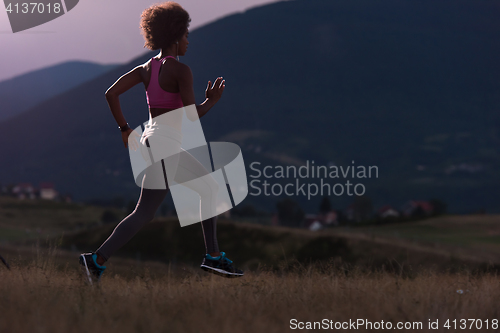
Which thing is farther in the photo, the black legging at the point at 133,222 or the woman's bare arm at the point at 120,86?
the woman's bare arm at the point at 120,86

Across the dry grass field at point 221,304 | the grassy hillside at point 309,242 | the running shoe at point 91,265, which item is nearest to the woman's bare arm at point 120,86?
the running shoe at point 91,265

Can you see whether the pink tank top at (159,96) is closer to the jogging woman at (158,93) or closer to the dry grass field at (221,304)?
the jogging woman at (158,93)

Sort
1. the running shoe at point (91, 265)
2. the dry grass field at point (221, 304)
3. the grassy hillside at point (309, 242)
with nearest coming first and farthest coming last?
the dry grass field at point (221, 304) < the running shoe at point (91, 265) < the grassy hillside at point (309, 242)

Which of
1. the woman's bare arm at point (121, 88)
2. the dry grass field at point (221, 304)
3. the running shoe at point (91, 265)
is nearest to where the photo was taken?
the dry grass field at point (221, 304)

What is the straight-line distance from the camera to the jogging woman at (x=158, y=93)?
5.22 meters

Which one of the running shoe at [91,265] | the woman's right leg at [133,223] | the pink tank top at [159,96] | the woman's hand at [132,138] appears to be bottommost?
the running shoe at [91,265]

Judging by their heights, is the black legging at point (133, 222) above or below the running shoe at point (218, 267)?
above

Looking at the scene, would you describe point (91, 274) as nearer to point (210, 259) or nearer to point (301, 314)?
point (210, 259)

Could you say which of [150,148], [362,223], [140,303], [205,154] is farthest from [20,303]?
[362,223]

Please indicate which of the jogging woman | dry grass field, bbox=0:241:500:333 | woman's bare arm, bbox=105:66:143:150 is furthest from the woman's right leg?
woman's bare arm, bbox=105:66:143:150

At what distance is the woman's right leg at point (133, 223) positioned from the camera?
524cm

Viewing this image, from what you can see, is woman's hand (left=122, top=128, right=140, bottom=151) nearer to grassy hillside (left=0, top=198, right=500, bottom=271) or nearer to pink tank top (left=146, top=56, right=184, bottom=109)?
pink tank top (left=146, top=56, right=184, bottom=109)

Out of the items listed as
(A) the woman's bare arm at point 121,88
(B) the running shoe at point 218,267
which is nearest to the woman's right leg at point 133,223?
(A) the woman's bare arm at point 121,88

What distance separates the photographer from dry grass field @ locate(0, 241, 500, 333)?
3.46m
